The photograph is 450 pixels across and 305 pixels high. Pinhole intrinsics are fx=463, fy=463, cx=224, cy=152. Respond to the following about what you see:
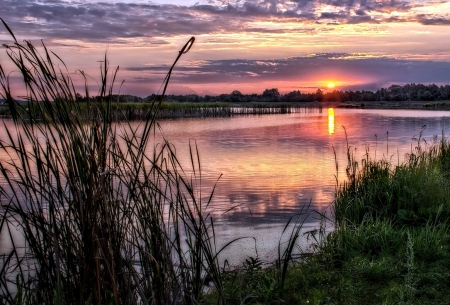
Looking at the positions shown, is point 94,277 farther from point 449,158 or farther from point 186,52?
point 449,158

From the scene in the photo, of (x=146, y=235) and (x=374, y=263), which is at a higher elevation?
(x=146, y=235)

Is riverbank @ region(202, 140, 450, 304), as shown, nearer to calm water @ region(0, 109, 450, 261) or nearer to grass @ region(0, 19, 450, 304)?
grass @ region(0, 19, 450, 304)

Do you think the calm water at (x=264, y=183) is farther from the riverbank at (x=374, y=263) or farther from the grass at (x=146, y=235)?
the riverbank at (x=374, y=263)

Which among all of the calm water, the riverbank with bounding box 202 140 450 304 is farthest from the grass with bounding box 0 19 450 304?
the calm water

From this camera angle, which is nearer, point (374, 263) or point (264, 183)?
point (374, 263)

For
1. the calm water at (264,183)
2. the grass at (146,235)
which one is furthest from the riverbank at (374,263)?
the calm water at (264,183)

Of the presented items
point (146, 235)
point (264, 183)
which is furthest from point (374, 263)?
point (264, 183)

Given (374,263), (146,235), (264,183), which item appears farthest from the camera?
(264,183)

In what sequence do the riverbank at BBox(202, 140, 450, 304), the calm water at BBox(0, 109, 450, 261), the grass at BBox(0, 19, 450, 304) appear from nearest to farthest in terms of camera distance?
the grass at BBox(0, 19, 450, 304) → the riverbank at BBox(202, 140, 450, 304) → the calm water at BBox(0, 109, 450, 261)

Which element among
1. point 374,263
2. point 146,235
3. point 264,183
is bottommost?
point 264,183

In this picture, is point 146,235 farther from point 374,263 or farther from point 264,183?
point 264,183

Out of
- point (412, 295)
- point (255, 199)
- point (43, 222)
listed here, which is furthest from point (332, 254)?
point (255, 199)

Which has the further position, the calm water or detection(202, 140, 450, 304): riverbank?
the calm water

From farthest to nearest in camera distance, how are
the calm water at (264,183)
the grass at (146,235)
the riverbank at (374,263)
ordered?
1. the calm water at (264,183)
2. the riverbank at (374,263)
3. the grass at (146,235)
